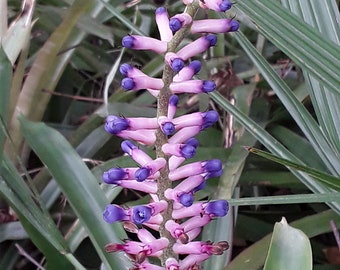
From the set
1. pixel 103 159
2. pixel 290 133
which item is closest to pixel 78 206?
pixel 103 159

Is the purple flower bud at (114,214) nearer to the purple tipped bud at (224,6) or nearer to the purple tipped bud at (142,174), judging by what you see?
the purple tipped bud at (142,174)

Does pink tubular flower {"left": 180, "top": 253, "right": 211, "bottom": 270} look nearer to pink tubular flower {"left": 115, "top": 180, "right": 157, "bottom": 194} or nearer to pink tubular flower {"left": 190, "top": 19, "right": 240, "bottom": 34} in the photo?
pink tubular flower {"left": 115, "top": 180, "right": 157, "bottom": 194}

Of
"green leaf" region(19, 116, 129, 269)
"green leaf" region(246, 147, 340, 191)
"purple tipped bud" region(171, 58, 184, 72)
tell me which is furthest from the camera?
"green leaf" region(19, 116, 129, 269)

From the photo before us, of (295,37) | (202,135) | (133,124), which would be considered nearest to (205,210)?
(133,124)

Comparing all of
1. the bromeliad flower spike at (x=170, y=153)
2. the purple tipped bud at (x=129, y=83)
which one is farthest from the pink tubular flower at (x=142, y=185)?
the purple tipped bud at (x=129, y=83)

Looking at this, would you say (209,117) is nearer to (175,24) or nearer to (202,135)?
(175,24)

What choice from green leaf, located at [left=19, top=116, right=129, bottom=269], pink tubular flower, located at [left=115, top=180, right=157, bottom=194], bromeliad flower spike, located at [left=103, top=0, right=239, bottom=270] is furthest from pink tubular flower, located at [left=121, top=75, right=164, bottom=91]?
green leaf, located at [left=19, top=116, right=129, bottom=269]

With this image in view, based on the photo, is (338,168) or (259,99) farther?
(259,99)

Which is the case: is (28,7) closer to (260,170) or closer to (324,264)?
(260,170)
